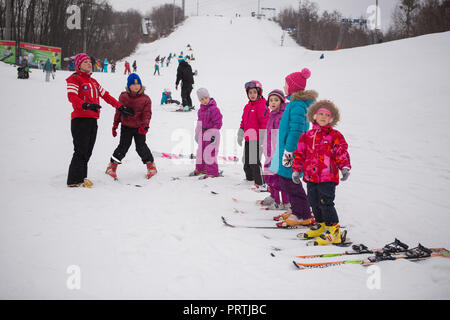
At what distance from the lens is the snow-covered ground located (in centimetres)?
243

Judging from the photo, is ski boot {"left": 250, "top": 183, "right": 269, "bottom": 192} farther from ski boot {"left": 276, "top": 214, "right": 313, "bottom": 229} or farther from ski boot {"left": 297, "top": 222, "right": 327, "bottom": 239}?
ski boot {"left": 297, "top": 222, "right": 327, "bottom": 239}

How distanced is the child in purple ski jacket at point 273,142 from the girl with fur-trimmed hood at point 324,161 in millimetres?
889

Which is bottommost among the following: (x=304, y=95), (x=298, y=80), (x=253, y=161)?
(x=253, y=161)

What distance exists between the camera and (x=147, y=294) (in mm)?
2273

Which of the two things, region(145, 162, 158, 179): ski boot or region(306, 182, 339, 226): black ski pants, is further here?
region(145, 162, 158, 179): ski boot

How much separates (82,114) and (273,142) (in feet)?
9.72

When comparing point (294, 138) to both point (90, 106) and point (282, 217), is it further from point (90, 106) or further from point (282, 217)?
point (90, 106)

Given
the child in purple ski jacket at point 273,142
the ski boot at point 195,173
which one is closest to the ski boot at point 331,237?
the child in purple ski jacket at point 273,142

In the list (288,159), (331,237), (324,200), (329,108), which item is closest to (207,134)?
(288,159)

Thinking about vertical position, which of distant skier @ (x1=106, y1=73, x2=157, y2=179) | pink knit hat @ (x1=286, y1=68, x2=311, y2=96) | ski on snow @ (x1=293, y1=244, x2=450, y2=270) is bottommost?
ski on snow @ (x1=293, y1=244, x2=450, y2=270)

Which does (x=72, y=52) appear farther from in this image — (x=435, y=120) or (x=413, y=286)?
(x=413, y=286)

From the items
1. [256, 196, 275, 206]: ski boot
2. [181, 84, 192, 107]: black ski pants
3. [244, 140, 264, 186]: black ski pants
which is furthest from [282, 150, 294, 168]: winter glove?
[181, 84, 192, 107]: black ski pants

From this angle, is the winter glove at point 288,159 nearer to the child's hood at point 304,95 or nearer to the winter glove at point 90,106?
the child's hood at point 304,95

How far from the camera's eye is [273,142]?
435 centimetres
